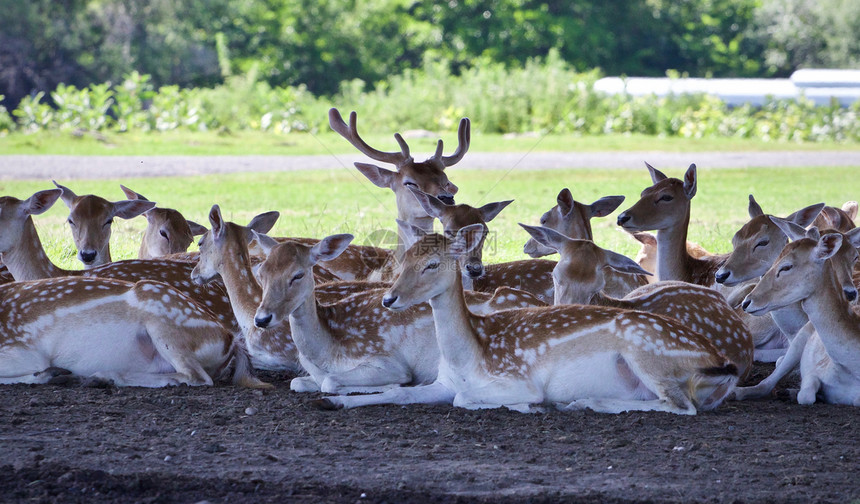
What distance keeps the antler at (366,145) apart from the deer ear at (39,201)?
77.7 inches

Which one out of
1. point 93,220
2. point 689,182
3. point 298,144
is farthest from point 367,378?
point 298,144

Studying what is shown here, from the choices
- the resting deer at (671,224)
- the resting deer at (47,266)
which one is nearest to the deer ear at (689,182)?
the resting deer at (671,224)

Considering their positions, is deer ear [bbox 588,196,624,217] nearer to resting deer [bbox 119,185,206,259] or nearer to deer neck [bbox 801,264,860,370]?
deer neck [bbox 801,264,860,370]

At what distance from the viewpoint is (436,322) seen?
5.07 meters

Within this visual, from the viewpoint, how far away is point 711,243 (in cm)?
1013

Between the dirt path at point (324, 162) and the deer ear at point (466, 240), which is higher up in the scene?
the deer ear at point (466, 240)

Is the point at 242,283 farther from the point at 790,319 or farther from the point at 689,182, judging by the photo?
the point at 689,182

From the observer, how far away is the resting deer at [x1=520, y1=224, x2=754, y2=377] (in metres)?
5.62

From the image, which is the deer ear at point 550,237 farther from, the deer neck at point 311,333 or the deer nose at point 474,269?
the deer neck at point 311,333

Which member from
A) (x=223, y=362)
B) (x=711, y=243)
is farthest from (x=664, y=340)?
(x=711, y=243)

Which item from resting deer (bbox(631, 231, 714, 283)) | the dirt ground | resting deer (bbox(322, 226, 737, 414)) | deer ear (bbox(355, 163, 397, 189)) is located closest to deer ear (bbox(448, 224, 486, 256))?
resting deer (bbox(322, 226, 737, 414))

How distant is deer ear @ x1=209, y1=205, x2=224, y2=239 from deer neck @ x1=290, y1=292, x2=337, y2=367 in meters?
0.75

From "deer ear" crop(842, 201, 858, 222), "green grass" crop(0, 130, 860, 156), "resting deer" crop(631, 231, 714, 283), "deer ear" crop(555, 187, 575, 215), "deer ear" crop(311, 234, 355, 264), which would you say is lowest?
"green grass" crop(0, 130, 860, 156)

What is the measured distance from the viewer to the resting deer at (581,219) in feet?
22.6
